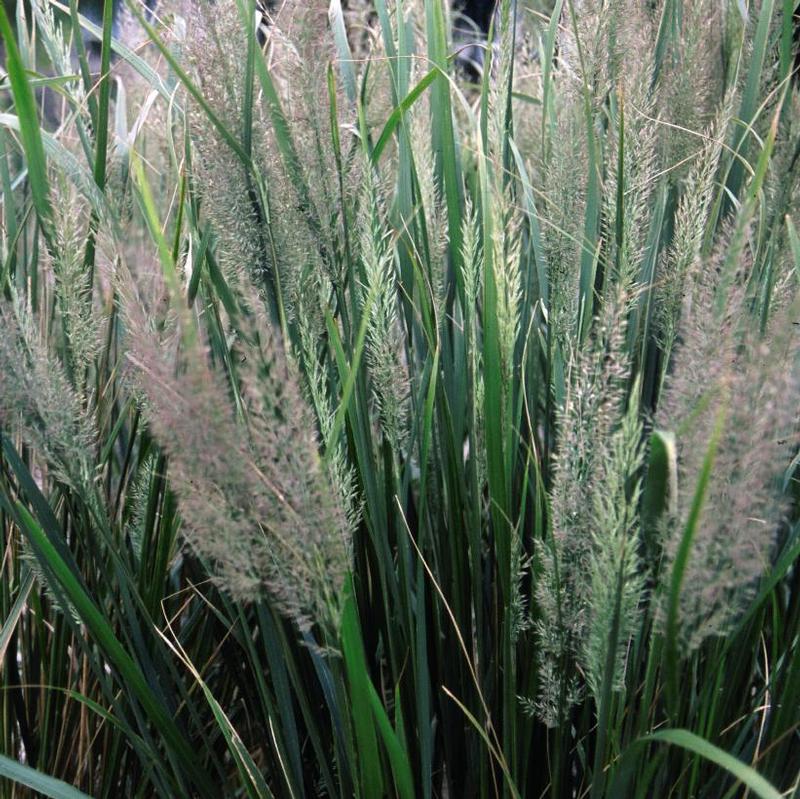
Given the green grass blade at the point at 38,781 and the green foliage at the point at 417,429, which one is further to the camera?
the green grass blade at the point at 38,781

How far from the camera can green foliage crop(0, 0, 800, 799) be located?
2.05 ft

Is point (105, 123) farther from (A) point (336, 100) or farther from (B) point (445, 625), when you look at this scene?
(B) point (445, 625)

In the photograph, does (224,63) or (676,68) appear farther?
(676,68)

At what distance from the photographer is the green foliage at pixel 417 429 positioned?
63cm

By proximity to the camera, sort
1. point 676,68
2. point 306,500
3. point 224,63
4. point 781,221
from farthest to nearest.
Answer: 1. point 676,68
2. point 781,221
3. point 224,63
4. point 306,500

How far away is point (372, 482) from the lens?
0.86 meters

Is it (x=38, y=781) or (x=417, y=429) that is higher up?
(x=417, y=429)

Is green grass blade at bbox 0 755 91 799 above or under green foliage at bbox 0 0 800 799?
under

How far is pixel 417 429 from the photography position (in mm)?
955

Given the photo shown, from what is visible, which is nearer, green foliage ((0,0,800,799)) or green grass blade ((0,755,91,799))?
green foliage ((0,0,800,799))

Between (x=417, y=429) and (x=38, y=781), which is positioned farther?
(x=417, y=429)

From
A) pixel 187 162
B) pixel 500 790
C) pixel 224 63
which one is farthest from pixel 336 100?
pixel 500 790

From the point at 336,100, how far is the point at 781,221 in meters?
0.46

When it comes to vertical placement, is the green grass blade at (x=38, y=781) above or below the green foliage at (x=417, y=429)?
below
